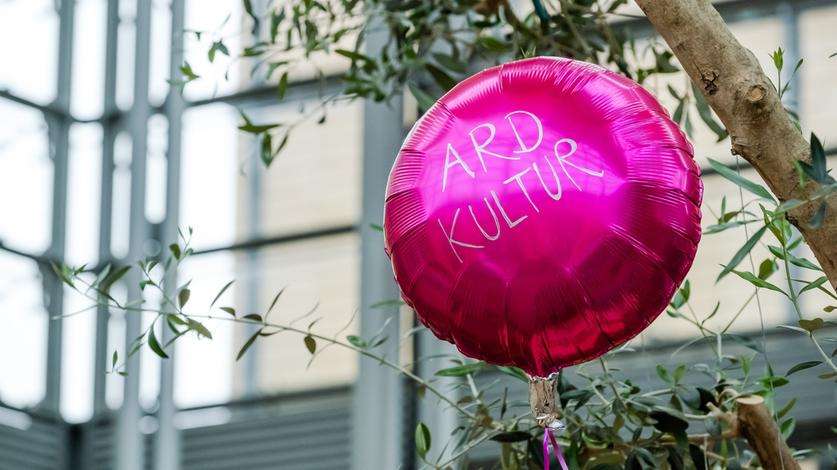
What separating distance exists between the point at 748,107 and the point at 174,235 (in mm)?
5018

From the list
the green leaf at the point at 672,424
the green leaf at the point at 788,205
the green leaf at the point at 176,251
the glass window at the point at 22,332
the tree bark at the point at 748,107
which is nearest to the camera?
the green leaf at the point at 788,205

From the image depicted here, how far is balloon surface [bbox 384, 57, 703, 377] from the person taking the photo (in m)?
1.63

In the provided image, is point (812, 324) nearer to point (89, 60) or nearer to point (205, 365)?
point (205, 365)

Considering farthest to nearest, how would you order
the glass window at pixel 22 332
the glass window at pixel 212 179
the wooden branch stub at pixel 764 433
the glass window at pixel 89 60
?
the glass window at pixel 89 60 < the glass window at pixel 22 332 < the glass window at pixel 212 179 < the wooden branch stub at pixel 764 433

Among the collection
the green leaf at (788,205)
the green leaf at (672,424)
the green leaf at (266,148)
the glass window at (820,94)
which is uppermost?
the glass window at (820,94)

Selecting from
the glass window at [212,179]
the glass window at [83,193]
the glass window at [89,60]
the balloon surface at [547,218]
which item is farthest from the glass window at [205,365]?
the balloon surface at [547,218]

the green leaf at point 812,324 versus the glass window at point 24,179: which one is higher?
the glass window at point 24,179

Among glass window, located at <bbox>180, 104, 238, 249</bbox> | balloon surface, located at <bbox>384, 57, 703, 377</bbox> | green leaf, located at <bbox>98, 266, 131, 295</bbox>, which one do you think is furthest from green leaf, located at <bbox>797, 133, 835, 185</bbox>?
glass window, located at <bbox>180, 104, 238, 249</bbox>

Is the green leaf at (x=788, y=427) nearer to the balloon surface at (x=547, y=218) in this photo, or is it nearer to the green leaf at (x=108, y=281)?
the balloon surface at (x=547, y=218)

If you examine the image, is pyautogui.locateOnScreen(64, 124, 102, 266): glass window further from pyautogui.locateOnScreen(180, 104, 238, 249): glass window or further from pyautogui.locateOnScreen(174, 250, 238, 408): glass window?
pyautogui.locateOnScreen(174, 250, 238, 408): glass window

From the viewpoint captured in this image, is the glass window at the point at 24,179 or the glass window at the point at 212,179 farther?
the glass window at the point at 24,179

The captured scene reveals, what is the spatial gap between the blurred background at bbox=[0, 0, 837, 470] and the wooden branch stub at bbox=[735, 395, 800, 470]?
346cm

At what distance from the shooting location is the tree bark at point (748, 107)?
165 centimetres

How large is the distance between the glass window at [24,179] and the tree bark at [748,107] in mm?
5693
